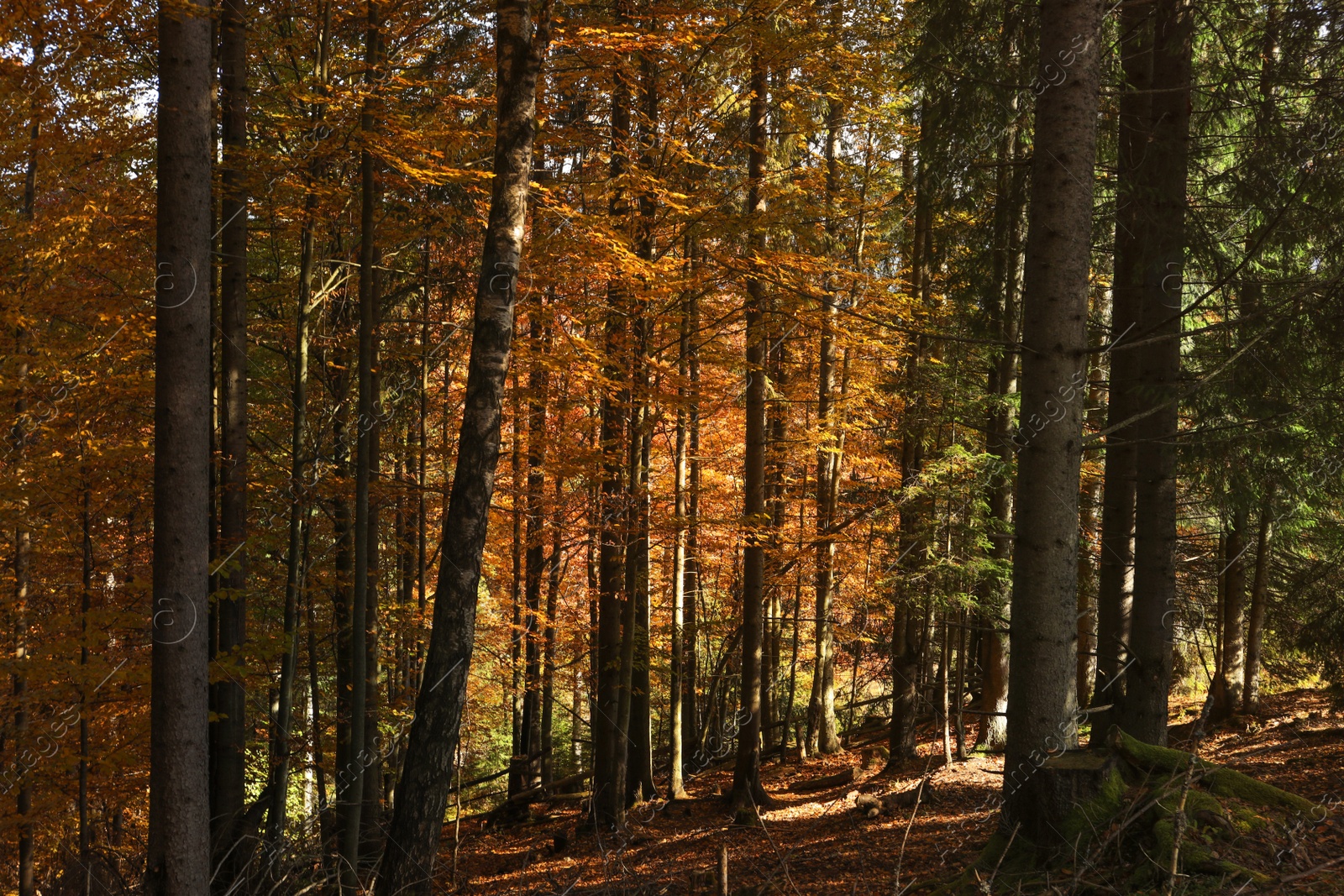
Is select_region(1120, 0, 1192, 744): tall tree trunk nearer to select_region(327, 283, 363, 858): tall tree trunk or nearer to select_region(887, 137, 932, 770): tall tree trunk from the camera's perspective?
select_region(887, 137, 932, 770): tall tree trunk

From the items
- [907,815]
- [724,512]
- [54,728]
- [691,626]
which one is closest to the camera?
[54,728]

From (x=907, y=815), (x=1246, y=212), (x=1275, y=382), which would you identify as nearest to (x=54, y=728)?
(x=907, y=815)

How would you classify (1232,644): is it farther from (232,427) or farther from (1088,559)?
(232,427)

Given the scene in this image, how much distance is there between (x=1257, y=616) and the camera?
12133 mm

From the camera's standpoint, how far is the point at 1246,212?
816 centimetres

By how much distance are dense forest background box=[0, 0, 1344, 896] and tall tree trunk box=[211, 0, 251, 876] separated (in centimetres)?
5

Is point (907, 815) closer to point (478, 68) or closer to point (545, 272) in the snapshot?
point (545, 272)

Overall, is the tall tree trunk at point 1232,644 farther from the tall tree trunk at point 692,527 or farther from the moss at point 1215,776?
the moss at point 1215,776

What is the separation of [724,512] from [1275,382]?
11783mm

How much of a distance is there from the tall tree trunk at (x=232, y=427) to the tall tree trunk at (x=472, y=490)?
357 cm

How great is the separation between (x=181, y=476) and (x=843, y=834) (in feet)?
26.0

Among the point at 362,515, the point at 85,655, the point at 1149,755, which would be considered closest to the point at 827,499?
the point at 362,515

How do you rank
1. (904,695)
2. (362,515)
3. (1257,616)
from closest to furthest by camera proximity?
(362,515) → (1257,616) → (904,695)

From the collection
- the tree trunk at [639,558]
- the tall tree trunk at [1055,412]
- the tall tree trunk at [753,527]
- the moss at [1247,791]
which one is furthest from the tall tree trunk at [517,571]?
the moss at [1247,791]
